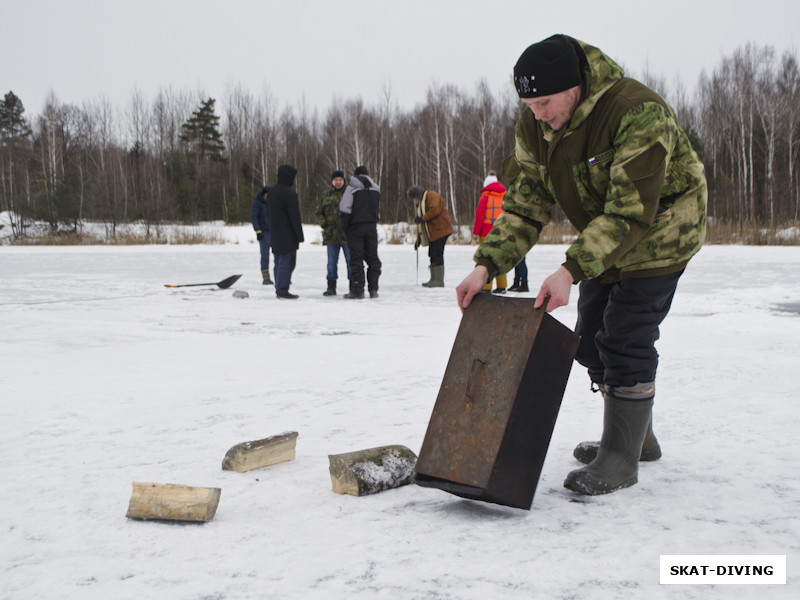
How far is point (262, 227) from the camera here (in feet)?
35.0

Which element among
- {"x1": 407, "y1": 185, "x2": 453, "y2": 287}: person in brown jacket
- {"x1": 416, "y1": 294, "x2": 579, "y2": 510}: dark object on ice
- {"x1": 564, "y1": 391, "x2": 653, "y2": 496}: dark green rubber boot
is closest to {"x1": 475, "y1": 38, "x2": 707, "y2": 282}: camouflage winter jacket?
{"x1": 416, "y1": 294, "x2": 579, "y2": 510}: dark object on ice

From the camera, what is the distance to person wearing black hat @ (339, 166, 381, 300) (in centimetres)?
821

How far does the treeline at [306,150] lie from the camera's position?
36.9 meters

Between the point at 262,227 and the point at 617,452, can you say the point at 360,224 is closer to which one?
the point at 262,227

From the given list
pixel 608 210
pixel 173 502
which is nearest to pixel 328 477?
pixel 173 502

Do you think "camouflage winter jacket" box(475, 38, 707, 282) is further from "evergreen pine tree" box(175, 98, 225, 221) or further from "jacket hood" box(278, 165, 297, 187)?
"evergreen pine tree" box(175, 98, 225, 221)

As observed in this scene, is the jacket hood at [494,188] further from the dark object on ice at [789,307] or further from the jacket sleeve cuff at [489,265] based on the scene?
the jacket sleeve cuff at [489,265]

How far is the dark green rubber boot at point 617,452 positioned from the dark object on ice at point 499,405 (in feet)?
0.73

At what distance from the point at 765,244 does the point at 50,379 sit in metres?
17.7

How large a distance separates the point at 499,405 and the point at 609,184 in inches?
26.7

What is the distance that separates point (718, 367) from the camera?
12.5ft

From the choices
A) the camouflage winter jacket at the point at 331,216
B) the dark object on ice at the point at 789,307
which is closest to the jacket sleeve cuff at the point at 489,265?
the dark object on ice at the point at 789,307

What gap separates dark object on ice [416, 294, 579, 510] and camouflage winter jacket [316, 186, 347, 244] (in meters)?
6.94

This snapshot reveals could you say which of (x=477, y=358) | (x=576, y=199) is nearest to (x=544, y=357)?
(x=477, y=358)
